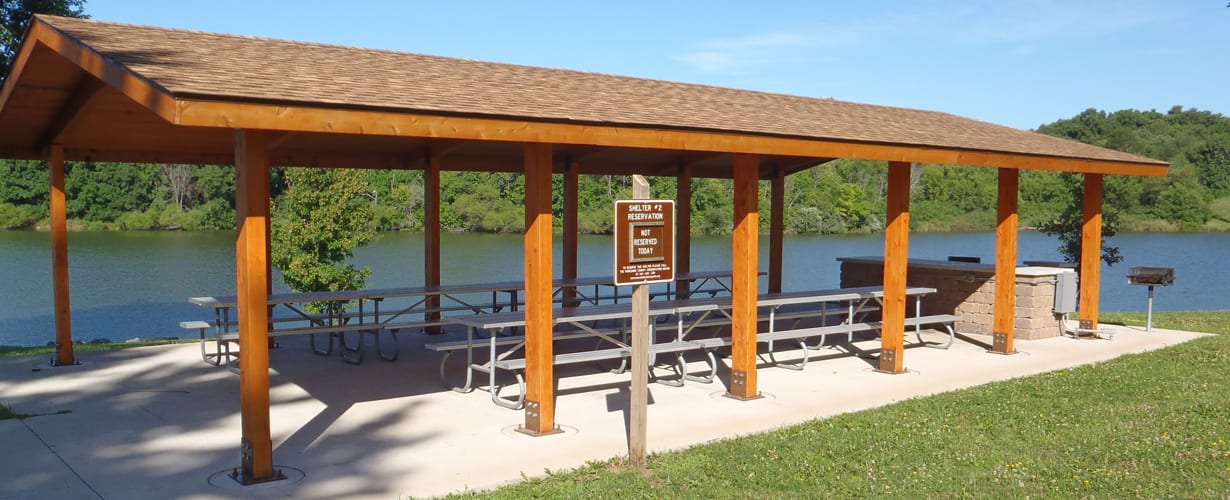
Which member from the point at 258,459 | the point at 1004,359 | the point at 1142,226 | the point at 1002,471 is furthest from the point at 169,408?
the point at 1142,226

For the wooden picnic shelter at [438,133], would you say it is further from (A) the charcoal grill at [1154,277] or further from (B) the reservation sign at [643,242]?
(B) the reservation sign at [643,242]

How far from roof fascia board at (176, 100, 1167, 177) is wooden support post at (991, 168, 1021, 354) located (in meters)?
1.05

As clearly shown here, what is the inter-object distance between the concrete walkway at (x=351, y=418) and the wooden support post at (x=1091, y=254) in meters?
1.63

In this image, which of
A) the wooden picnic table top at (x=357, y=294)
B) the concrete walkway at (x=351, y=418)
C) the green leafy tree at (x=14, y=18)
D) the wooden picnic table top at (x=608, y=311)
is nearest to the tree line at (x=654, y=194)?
the green leafy tree at (x=14, y=18)

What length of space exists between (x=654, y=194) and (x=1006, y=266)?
30.6m

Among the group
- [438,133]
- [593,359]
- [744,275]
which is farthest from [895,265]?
[438,133]

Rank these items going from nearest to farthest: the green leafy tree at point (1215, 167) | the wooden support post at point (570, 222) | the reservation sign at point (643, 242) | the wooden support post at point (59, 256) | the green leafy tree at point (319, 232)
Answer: the reservation sign at point (643, 242) < the wooden support post at point (59, 256) < the wooden support post at point (570, 222) < the green leafy tree at point (319, 232) < the green leafy tree at point (1215, 167)

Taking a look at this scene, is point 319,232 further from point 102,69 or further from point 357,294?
point 102,69

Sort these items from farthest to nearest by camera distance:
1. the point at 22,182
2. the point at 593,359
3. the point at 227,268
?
the point at 22,182 → the point at 227,268 → the point at 593,359

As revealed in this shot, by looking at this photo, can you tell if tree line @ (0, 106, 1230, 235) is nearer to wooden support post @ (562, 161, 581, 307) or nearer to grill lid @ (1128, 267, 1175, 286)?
grill lid @ (1128, 267, 1175, 286)

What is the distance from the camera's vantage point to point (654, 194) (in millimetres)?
40500

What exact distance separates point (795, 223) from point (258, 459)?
152 feet

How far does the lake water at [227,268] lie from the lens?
22.3m

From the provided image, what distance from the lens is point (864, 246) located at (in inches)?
1677
